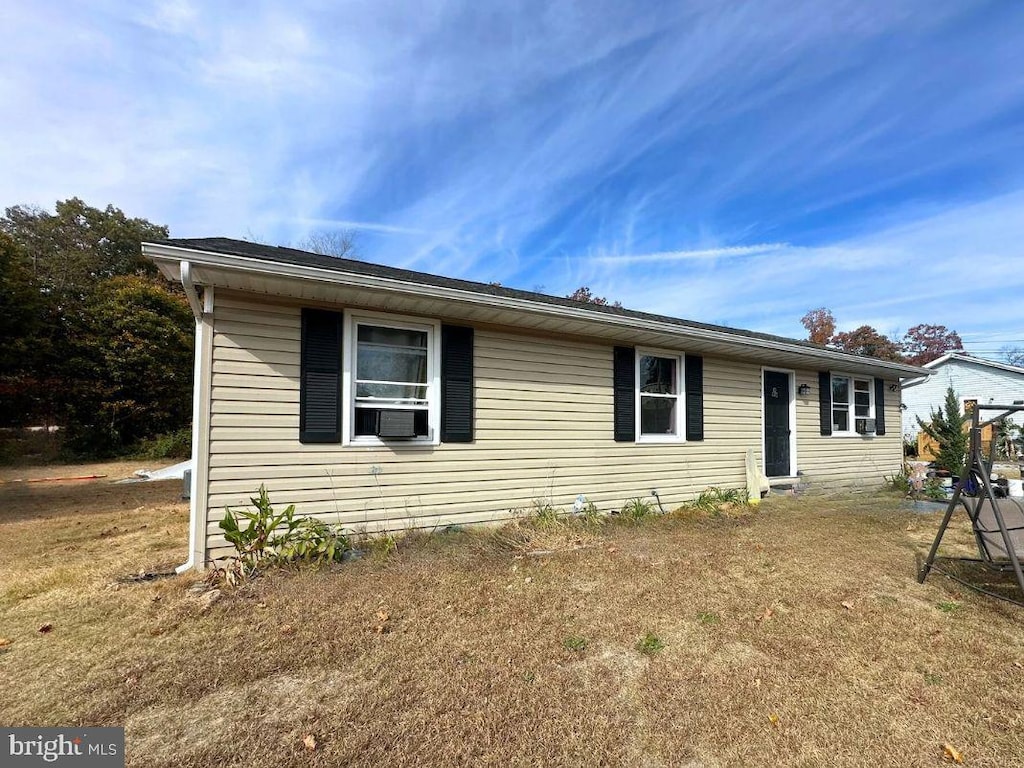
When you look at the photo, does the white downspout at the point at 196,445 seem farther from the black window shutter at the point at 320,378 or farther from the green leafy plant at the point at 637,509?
the green leafy plant at the point at 637,509

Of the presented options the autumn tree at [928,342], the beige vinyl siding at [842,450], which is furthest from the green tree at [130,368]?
the autumn tree at [928,342]

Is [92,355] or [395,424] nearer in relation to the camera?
[395,424]

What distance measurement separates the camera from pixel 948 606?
11.2 ft

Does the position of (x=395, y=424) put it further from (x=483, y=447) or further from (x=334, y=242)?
(x=334, y=242)

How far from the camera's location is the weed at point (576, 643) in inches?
110

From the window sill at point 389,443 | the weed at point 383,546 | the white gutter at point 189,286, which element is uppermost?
the white gutter at point 189,286

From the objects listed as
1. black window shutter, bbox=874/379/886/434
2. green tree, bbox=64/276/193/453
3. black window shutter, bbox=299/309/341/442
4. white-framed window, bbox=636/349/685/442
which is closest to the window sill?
black window shutter, bbox=299/309/341/442

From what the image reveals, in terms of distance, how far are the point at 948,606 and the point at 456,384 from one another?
4.53 meters

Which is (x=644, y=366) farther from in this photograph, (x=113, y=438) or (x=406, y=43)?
(x=113, y=438)

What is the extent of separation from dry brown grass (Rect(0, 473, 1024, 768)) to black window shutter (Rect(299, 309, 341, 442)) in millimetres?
1315

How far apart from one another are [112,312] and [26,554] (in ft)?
42.0

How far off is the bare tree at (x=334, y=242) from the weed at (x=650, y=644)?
2183cm

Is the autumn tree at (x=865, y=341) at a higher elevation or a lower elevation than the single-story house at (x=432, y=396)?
higher

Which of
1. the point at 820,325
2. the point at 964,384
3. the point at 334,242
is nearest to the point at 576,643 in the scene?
the point at 334,242
